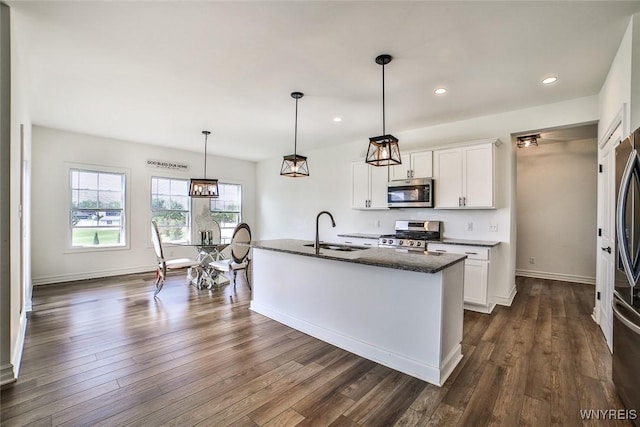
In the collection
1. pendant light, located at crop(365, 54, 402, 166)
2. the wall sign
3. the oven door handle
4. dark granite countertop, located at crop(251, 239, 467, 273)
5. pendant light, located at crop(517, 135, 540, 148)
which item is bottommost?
the oven door handle

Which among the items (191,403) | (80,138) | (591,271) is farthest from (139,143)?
(591,271)

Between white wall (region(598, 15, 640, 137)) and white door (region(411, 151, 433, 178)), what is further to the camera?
white door (region(411, 151, 433, 178))

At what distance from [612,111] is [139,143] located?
7.17m

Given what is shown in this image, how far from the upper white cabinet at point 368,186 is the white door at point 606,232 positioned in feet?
8.69

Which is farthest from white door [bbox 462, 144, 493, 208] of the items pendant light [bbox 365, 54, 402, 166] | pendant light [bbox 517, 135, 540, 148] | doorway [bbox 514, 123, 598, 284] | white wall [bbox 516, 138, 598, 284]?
white wall [bbox 516, 138, 598, 284]

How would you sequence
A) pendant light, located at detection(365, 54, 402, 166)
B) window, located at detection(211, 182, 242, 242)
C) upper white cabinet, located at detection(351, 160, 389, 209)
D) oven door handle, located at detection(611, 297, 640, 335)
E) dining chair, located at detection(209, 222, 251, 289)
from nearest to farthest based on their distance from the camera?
1. oven door handle, located at detection(611, 297, 640, 335)
2. pendant light, located at detection(365, 54, 402, 166)
3. dining chair, located at detection(209, 222, 251, 289)
4. upper white cabinet, located at detection(351, 160, 389, 209)
5. window, located at detection(211, 182, 242, 242)

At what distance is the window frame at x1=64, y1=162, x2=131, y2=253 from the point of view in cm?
527

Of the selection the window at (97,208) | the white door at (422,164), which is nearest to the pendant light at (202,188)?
the window at (97,208)

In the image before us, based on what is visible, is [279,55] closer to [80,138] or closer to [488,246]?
[488,246]

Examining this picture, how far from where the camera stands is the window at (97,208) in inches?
212

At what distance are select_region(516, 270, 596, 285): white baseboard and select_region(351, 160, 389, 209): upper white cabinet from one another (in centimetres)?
345

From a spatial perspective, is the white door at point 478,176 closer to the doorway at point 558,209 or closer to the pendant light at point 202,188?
the doorway at point 558,209

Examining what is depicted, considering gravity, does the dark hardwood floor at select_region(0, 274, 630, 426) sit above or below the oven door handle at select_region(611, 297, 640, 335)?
below

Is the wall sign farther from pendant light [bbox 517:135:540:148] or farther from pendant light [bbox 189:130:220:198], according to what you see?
pendant light [bbox 517:135:540:148]
